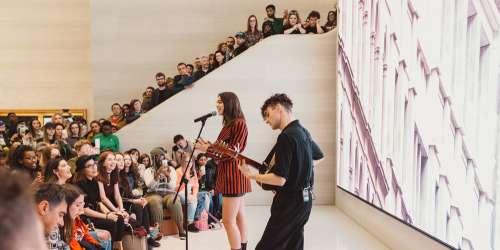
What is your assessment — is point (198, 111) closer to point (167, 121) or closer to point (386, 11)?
point (167, 121)

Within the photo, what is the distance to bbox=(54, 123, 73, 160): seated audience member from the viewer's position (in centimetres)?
535

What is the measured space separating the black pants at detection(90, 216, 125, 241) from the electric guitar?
103cm

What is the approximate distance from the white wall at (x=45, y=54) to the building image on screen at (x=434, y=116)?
251 inches

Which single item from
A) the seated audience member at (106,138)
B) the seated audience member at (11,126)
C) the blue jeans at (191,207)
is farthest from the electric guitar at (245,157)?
the seated audience member at (11,126)

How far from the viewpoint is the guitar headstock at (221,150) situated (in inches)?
119

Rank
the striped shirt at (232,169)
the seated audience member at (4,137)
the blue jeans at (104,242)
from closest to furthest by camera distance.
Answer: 1. the blue jeans at (104,242)
2. the striped shirt at (232,169)
3. the seated audience member at (4,137)

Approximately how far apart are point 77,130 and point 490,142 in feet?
18.8

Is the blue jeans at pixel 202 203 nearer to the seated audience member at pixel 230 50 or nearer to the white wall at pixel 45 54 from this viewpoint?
the seated audience member at pixel 230 50

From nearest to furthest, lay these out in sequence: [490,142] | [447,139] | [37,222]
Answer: [37,222] → [490,142] → [447,139]

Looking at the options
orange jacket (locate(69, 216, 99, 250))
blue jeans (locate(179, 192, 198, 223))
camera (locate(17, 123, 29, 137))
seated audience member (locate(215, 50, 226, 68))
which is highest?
seated audience member (locate(215, 50, 226, 68))

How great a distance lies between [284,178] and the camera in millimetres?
2426

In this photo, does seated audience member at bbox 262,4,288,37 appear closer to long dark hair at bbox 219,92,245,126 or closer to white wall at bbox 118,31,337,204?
white wall at bbox 118,31,337,204

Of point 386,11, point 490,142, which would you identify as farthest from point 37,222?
point 386,11

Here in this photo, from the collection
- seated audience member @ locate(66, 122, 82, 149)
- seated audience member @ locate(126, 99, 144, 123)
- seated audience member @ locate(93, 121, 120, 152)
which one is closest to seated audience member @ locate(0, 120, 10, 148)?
seated audience member @ locate(66, 122, 82, 149)
